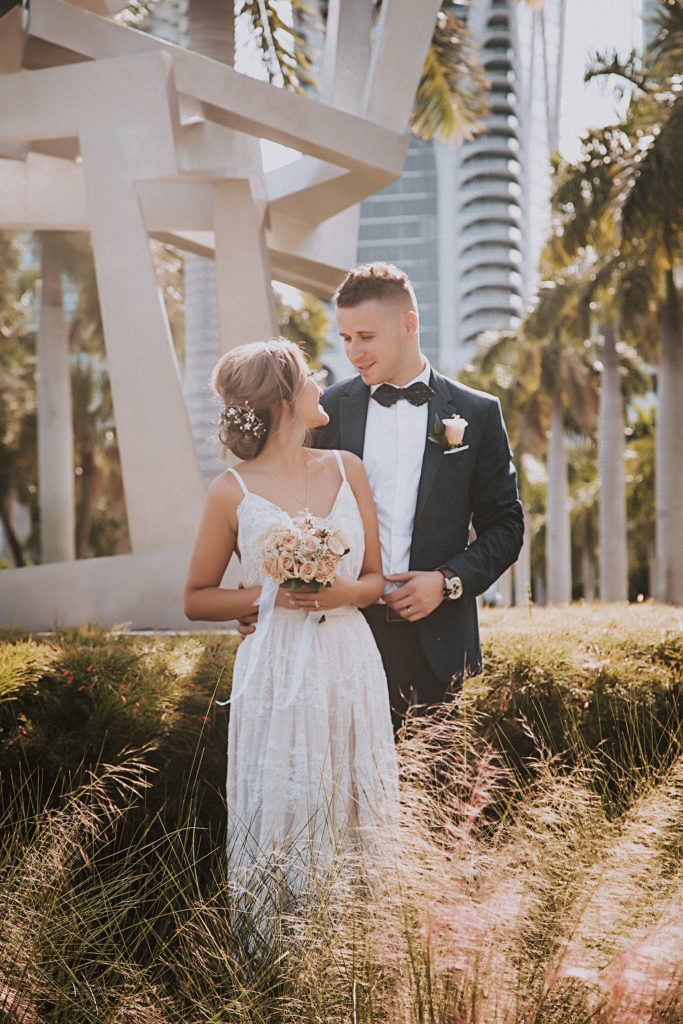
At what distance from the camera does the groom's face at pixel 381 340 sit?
11.5 feet

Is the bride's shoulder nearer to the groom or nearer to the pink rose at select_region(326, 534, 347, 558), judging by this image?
the pink rose at select_region(326, 534, 347, 558)

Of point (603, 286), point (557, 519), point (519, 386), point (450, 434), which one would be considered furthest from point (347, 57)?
point (519, 386)

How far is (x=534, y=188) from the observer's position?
400ft

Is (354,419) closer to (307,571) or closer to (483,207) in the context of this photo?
(307,571)

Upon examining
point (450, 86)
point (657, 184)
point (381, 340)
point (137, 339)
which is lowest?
point (381, 340)

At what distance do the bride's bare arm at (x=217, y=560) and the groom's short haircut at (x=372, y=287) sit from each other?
2.66 ft

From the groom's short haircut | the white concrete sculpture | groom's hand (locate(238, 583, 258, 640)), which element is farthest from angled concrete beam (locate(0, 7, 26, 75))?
groom's hand (locate(238, 583, 258, 640))

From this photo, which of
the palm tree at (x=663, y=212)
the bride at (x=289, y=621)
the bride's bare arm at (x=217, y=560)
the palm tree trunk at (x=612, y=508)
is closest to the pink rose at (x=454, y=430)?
the bride at (x=289, y=621)

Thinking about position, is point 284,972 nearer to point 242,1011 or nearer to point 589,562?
point 242,1011

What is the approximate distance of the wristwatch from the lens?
133 inches

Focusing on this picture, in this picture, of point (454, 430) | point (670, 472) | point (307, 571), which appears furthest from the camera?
point (670, 472)

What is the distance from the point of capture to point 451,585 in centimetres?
340

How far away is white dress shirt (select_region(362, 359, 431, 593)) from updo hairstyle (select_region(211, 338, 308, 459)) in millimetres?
524

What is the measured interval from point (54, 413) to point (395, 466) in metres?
10.9
